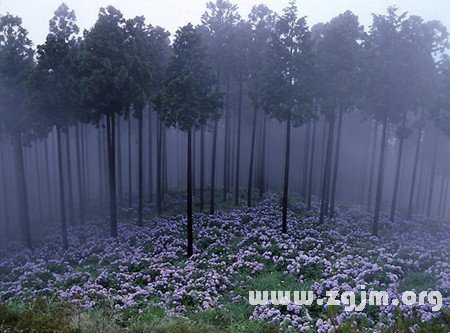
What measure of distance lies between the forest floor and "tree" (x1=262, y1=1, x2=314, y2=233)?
4.55 meters

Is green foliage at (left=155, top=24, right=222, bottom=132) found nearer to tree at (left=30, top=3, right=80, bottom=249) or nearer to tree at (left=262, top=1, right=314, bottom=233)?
tree at (left=262, top=1, right=314, bottom=233)

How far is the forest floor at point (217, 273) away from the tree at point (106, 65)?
8642 millimetres

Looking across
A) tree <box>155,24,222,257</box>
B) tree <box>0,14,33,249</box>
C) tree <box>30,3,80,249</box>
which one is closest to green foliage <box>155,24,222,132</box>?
tree <box>155,24,222,257</box>

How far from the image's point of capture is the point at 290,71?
76.2ft

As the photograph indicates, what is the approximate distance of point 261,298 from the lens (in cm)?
1520

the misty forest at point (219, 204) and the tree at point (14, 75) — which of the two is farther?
the tree at point (14, 75)

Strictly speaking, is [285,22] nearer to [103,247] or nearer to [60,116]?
[60,116]

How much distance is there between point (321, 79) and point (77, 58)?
1482 centimetres

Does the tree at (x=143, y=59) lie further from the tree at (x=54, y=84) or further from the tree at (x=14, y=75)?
the tree at (x=14, y=75)

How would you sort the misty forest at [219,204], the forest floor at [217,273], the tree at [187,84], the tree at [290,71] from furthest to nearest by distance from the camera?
the tree at [290,71] < the tree at [187,84] < the misty forest at [219,204] < the forest floor at [217,273]

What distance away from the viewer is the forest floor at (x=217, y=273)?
1074cm

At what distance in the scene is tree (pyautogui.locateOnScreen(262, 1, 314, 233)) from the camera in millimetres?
23109

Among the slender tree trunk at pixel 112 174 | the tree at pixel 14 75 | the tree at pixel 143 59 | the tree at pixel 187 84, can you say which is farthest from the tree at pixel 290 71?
the tree at pixel 14 75

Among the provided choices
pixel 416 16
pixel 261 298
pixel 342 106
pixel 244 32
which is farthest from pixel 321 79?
pixel 261 298
